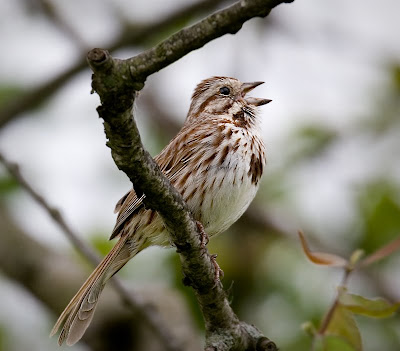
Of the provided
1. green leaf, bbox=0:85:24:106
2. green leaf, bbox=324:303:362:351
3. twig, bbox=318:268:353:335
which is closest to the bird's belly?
twig, bbox=318:268:353:335

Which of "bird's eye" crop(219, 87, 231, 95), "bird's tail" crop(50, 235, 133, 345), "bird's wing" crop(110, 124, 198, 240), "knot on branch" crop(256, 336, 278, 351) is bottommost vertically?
"knot on branch" crop(256, 336, 278, 351)

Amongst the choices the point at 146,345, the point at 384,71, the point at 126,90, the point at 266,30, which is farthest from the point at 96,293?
the point at 384,71

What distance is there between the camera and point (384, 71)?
7672 millimetres

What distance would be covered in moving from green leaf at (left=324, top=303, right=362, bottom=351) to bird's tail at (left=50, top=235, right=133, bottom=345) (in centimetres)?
153

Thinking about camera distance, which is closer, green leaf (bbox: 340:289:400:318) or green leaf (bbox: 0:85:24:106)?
Result: green leaf (bbox: 340:289:400:318)

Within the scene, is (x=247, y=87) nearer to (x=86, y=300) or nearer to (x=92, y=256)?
(x=92, y=256)

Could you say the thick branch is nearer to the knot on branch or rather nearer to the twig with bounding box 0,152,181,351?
the knot on branch

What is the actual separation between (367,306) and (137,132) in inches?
53.1

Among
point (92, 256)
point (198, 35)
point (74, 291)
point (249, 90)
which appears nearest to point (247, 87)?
point (249, 90)

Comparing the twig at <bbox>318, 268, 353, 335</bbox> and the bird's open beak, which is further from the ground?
the bird's open beak

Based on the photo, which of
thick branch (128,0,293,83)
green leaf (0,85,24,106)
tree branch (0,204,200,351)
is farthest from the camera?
green leaf (0,85,24,106)

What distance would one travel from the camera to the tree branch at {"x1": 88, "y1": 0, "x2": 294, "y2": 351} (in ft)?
9.34

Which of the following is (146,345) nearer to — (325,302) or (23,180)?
(325,302)

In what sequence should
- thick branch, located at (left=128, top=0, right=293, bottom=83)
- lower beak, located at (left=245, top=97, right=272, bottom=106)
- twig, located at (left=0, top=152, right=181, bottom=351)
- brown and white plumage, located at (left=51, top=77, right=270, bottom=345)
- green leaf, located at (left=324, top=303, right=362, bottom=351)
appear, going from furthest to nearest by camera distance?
1. lower beak, located at (left=245, top=97, right=272, bottom=106)
2. brown and white plumage, located at (left=51, top=77, right=270, bottom=345)
3. twig, located at (left=0, top=152, right=181, bottom=351)
4. green leaf, located at (left=324, top=303, right=362, bottom=351)
5. thick branch, located at (left=128, top=0, right=293, bottom=83)
